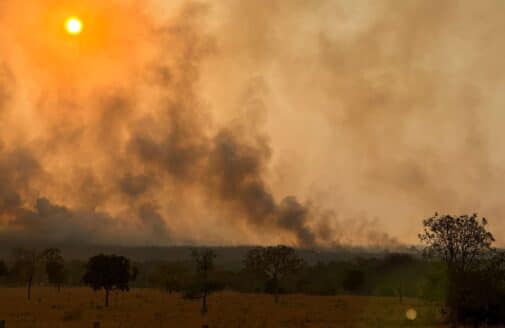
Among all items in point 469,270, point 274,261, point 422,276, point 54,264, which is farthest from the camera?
point 54,264

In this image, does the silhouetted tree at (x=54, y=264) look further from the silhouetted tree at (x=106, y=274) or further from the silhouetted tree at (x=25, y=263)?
the silhouetted tree at (x=106, y=274)

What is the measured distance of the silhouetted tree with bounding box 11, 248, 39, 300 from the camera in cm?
10629

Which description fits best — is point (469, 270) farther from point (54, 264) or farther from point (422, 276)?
point (54, 264)

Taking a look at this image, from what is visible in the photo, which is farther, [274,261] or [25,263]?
[25,263]

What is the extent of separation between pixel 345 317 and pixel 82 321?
26603mm

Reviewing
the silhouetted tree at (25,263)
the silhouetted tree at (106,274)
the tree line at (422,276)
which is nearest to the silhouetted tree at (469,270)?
the tree line at (422,276)

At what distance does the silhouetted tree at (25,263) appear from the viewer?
106 m

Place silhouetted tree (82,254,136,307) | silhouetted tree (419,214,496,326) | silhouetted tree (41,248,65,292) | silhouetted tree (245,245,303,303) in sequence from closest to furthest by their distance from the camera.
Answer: silhouetted tree (419,214,496,326) → silhouetted tree (82,254,136,307) → silhouetted tree (245,245,303,303) → silhouetted tree (41,248,65,292)

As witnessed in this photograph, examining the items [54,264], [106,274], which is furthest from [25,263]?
[106,274]

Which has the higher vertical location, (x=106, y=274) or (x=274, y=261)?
(x=274, y=261)

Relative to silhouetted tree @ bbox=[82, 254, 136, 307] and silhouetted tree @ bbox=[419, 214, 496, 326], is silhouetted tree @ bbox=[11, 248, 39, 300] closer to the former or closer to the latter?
silhouetted tree @ bbox=[82, 254, 136, 307]

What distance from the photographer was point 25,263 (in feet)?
433

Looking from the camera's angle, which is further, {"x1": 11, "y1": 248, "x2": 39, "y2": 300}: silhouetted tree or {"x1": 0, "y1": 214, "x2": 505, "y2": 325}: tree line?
{"x1": 11, "y1": 248, "x2": 39, "y2": 300}: silhouetted tree

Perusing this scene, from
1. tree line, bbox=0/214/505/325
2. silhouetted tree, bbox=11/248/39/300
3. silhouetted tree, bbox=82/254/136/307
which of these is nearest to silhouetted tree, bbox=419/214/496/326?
tree line, bbox=0/214/505/325
